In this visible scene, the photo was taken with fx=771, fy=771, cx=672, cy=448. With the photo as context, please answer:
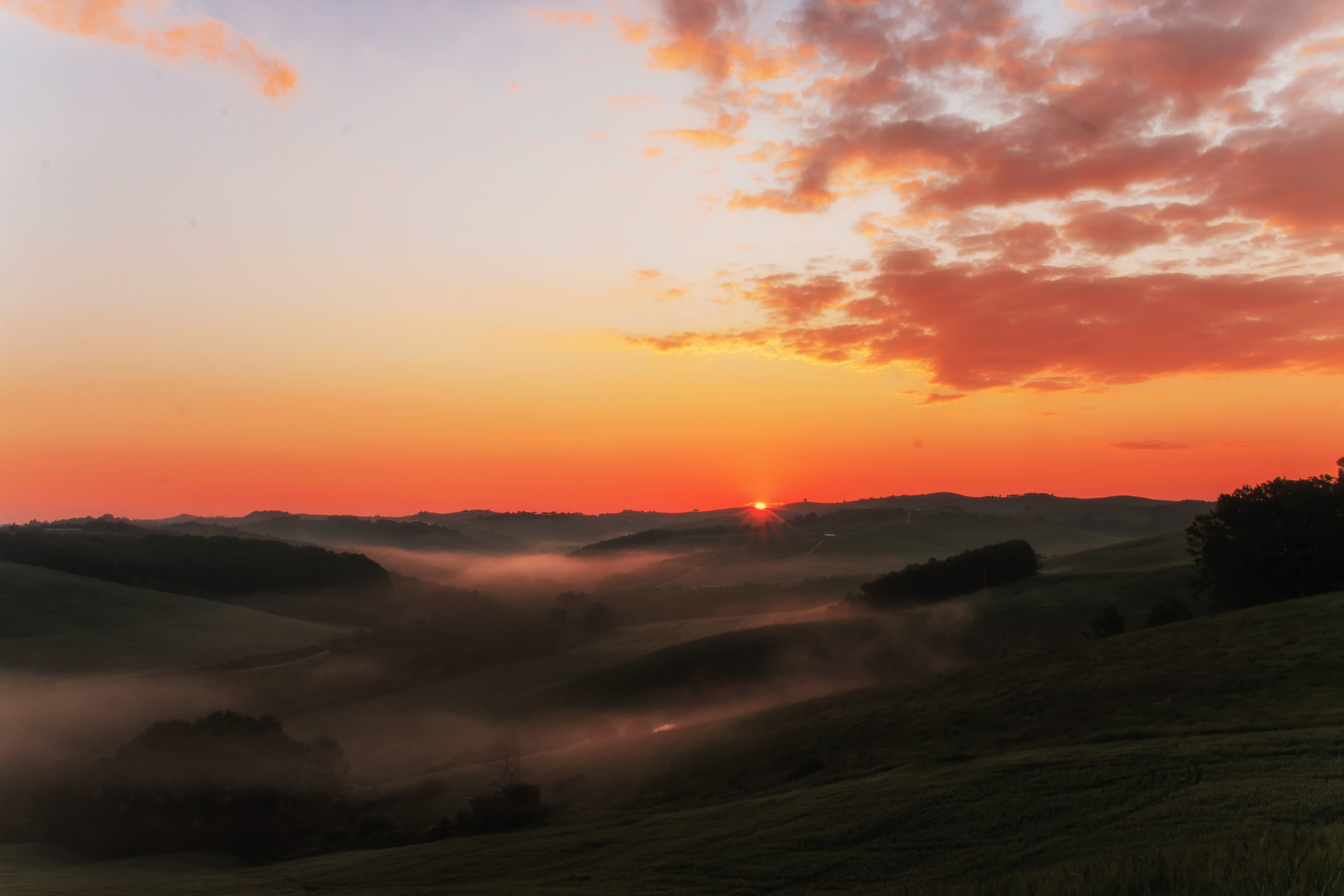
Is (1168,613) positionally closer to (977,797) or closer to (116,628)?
(977,797)

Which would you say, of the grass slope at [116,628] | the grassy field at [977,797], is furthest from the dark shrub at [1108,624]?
the grass slope at [116,628]

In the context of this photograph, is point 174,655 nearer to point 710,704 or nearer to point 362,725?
point 362,725

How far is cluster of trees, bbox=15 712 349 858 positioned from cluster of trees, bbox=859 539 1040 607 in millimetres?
74380

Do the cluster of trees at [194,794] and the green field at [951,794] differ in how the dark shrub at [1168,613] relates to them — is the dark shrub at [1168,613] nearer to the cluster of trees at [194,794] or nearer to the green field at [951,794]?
the green field at [951,794]

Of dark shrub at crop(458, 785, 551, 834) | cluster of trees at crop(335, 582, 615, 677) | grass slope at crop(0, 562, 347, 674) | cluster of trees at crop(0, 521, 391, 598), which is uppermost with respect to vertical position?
cluster of trees at crop(0, 521, 391, 598)

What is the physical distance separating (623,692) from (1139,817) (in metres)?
65.6

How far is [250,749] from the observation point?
5753 cm

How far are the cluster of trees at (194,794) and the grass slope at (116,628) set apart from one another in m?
60.4

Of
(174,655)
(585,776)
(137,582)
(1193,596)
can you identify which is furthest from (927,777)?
(137,582)

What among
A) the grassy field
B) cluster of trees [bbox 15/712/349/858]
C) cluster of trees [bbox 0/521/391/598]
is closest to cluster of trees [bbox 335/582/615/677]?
cluster of trees [bbox 0/521/391/598]

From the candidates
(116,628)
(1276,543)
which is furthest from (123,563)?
(1276,543)

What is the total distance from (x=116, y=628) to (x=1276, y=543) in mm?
149353

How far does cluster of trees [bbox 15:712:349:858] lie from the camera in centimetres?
4881

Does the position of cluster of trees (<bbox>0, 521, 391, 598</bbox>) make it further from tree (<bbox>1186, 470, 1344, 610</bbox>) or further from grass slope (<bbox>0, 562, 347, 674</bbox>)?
tree (<bbox>1186, 470, 1344, 610</bbox>)
